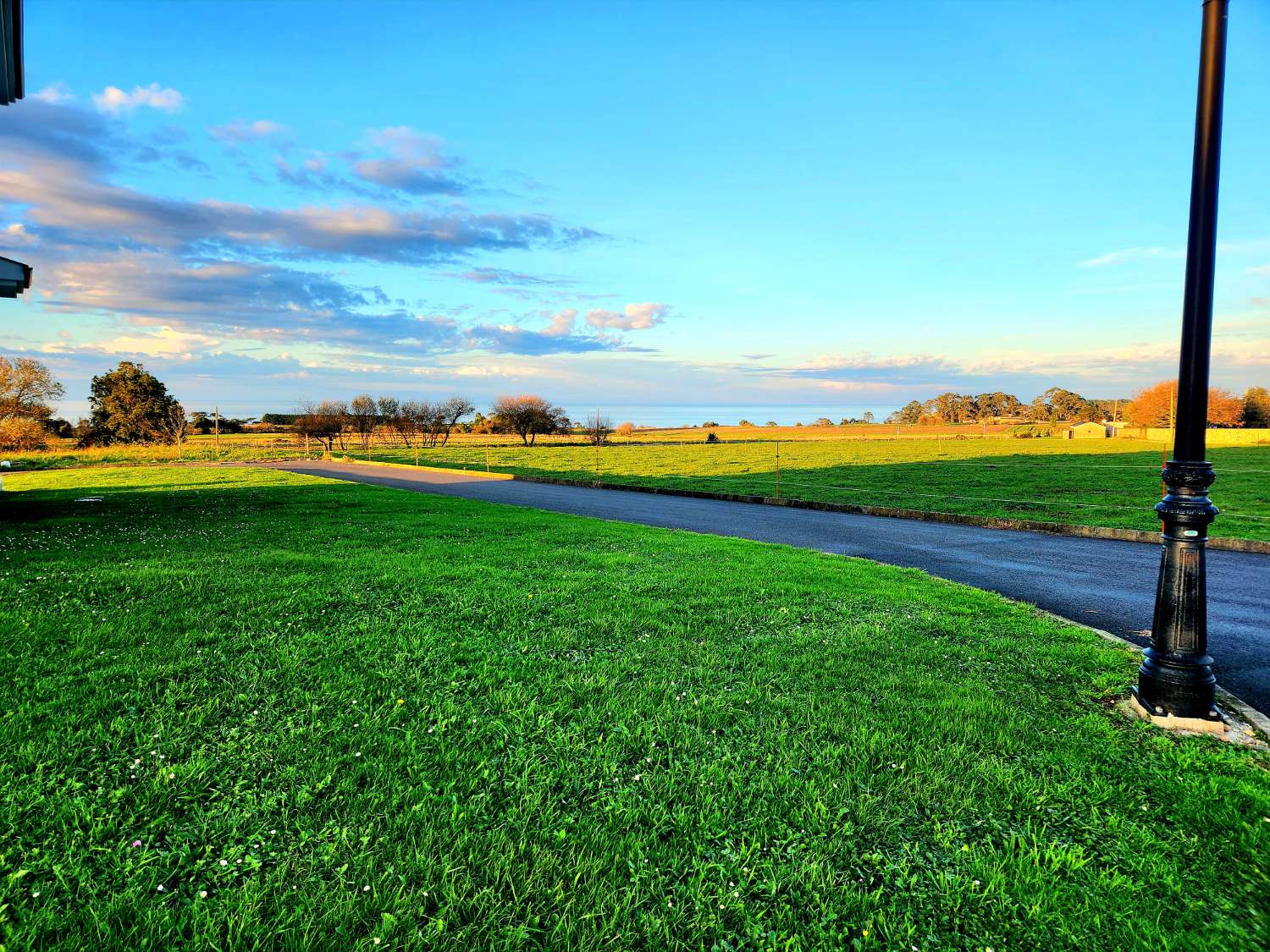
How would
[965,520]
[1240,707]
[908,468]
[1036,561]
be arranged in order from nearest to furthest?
1. [1240,707]
2. [1036,561]
3. [965,520]
4. [908,468]

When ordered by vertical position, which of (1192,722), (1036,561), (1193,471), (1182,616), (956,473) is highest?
(1193,471)

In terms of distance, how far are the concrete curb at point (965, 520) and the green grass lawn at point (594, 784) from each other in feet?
22.9

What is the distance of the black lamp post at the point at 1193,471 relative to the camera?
3730mm

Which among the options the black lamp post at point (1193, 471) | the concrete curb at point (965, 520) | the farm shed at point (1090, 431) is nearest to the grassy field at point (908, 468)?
the concrete curb at point (965, 520)

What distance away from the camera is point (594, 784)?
2.89 meters

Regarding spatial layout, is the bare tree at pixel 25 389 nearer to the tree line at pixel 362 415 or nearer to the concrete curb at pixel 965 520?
the tree line at pixel 362 415

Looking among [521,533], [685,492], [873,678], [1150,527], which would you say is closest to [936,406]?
[685,492]

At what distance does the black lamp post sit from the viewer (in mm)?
3730

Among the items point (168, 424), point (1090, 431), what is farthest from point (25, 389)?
point (1090, 431)

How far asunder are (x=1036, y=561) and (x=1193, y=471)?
5.89 metres

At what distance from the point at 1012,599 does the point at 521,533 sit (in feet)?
23.0

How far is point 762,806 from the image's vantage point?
2.72 m

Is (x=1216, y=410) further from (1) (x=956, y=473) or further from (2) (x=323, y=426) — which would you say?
(2) (x=323, y=426)

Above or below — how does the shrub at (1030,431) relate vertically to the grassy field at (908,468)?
above
